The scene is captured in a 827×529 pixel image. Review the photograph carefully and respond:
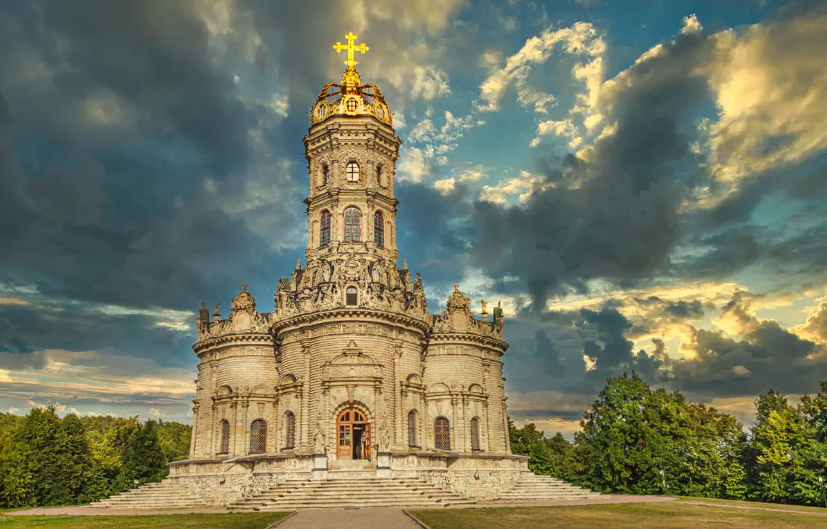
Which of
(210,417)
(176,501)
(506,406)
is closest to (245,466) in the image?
(176,501)

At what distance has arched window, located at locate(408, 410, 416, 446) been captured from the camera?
41875mm

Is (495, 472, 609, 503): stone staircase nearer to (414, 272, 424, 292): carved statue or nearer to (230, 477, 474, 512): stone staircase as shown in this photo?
(230, 477, 474, 512): stone staircase

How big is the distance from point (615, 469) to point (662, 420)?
5.74 meters

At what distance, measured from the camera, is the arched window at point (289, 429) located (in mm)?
41000

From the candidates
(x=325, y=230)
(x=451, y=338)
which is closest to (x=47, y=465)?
(x=325, y=230)

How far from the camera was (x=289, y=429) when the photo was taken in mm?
41312

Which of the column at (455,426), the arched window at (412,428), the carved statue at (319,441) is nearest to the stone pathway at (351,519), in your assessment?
the carved statue at (319,441)

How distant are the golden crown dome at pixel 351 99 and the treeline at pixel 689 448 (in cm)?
2792

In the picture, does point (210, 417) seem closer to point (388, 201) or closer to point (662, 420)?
point (388, 201)

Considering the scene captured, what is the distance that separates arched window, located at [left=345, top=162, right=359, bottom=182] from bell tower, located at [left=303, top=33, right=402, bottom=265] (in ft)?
0.22

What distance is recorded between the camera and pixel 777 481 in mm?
38625

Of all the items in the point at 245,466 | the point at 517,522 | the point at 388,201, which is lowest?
the point at 517,522

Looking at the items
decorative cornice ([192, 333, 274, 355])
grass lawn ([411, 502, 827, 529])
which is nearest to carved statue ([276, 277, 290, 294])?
decorative cornice ([192, 333, 274, 355])

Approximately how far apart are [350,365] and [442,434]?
1033 centimetres
